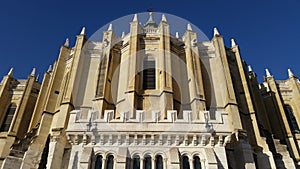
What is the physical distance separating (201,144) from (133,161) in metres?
3.38

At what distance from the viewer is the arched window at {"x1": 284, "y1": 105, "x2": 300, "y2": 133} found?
27892 millimetres

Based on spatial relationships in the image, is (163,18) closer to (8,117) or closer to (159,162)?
(159,162)

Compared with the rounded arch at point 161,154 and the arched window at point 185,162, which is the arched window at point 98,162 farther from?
the arched window at point 185,162

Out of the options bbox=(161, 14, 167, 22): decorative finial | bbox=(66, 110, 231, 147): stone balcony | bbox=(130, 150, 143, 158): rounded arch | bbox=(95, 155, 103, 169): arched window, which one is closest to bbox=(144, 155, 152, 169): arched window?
bbox=(130, 150, 143, 158): rounded arch

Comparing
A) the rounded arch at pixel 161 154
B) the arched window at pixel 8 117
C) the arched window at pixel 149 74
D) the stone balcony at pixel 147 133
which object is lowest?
the rounded arch at pixel 161 154

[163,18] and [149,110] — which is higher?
[163,18]

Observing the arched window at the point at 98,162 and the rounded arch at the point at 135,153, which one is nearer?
the arched window at the point at 98,162

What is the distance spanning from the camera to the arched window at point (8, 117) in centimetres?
2729

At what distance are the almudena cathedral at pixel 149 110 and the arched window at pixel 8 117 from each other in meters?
0.09

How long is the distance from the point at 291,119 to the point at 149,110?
1661 cm

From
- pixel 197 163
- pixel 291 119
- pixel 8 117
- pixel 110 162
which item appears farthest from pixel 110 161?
pixel 291 119

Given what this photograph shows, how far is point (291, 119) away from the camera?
1141 inches

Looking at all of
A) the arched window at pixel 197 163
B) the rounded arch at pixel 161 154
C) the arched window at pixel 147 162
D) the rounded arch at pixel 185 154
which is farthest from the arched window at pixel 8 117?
the arched window at pixel 197 163

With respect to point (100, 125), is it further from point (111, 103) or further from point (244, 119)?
point (244, 119)
